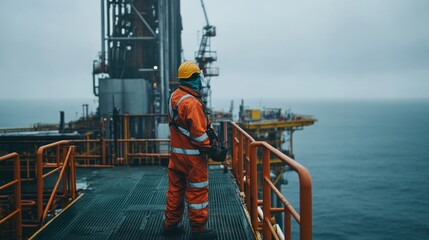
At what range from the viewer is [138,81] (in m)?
17.0

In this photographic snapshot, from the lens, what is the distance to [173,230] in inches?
147

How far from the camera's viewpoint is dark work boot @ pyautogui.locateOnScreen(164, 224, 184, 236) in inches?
146

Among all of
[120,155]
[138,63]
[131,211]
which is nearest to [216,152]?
[131,211]

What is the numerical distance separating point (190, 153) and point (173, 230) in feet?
2.97

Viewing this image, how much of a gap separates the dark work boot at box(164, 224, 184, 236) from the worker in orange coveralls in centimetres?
28

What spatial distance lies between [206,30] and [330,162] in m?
25.5

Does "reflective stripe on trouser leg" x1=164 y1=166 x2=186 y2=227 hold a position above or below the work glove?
below

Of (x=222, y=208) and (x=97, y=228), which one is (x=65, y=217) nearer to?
(x=97, y=228)

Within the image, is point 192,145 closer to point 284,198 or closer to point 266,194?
point 266,194

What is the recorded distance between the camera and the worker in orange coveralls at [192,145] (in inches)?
129

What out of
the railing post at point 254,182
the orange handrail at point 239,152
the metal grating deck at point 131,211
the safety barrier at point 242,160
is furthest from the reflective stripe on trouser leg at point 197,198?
the orange handrail at point 239,152

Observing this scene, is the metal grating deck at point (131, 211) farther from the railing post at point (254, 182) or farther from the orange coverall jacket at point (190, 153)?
the orange coverall jacket at point (190, 153)

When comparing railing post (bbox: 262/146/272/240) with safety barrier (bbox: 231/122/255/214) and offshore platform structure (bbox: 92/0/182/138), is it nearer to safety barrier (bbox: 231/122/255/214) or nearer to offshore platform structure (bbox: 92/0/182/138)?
safety barrier (bbox: 231/122/255/214)

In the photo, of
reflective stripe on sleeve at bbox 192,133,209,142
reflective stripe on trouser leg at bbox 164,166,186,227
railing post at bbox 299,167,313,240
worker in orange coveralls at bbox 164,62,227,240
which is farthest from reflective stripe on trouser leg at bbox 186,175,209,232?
railing post at bbox 299,167,313,240
